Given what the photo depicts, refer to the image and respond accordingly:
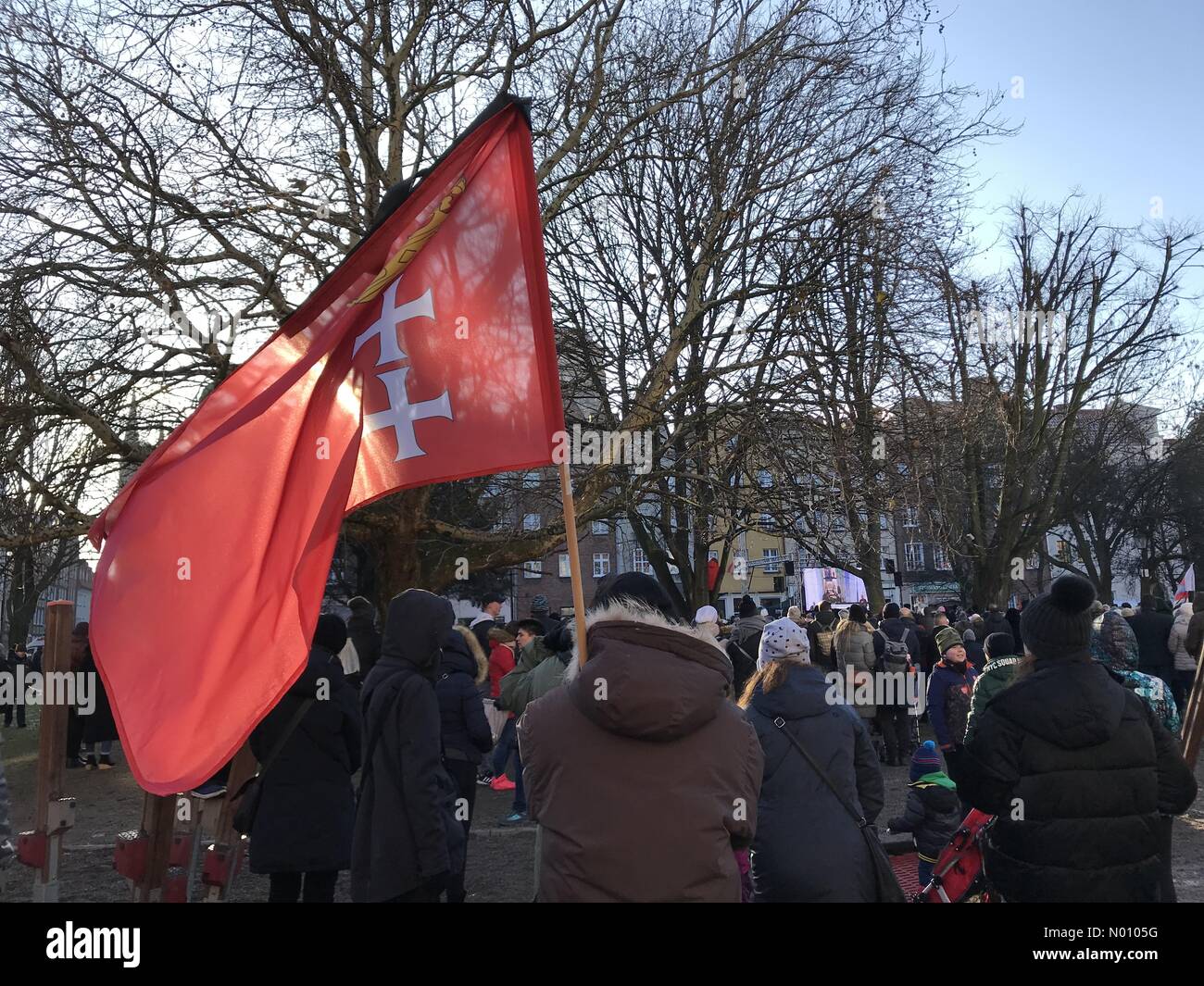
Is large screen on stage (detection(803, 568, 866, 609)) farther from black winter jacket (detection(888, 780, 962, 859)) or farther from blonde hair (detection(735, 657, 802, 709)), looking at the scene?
blonde hair (detection(735, 657, 802, 709))

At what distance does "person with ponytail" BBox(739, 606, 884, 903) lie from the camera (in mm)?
4066

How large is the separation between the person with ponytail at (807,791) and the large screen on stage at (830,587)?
1984 cm

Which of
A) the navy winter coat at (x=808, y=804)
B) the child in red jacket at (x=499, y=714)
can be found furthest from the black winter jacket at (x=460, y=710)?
the child in red jacket at (x=499, y=714)

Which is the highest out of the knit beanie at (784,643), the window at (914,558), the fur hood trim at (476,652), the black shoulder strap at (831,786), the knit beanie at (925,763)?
the window at (914,558)

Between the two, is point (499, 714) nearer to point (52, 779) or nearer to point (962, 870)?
point (52, 779)

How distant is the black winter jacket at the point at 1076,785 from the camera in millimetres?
3701

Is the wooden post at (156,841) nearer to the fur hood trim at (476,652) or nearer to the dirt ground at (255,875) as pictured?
the dirt ground at (255,875)

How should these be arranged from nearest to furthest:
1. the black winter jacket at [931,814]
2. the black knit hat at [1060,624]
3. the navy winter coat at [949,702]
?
the black knit hat at [1060,624]
the black winter jacket at [931,814]
the navy winter coat at [949,702]

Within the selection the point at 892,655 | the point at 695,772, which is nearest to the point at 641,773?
the point at 695,772

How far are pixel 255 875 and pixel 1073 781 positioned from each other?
608 cm

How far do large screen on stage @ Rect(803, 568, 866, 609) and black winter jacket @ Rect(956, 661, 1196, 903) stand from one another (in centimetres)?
2027
